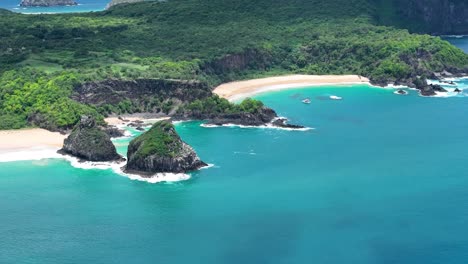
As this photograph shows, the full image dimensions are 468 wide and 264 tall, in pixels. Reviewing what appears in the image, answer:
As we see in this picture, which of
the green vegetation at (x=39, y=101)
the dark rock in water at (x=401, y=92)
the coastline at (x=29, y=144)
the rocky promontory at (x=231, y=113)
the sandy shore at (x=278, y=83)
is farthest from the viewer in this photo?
the sandy shore at (x=278, y=83)

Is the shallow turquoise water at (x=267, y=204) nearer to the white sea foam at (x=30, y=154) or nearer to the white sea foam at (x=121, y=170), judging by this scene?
the white sea foam at (x=121, y=170)

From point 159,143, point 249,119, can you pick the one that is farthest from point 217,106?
point 159,143

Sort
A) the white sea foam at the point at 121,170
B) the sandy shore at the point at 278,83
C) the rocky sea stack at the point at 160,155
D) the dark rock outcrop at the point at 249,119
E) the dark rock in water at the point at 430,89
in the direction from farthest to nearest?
1. the sandy shore at the point at 278,83
2. the dark rock in water at the point at 430,89
3. the dark rock outcrop at the point at 249,119
4. the rocky sea stack at the point at 160,155
5. the white sea foam at the point at 121,170

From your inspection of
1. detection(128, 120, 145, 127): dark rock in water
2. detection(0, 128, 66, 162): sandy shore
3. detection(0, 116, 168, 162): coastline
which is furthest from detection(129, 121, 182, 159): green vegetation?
detection(128, 120, 145, 127): dark rock in water

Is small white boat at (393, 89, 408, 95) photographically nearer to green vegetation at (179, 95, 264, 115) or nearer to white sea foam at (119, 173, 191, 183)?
green vegetation at (179, 95, 264, 115)

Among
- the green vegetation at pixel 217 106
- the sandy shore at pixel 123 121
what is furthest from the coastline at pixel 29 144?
the green vegetation at pixel 217 106

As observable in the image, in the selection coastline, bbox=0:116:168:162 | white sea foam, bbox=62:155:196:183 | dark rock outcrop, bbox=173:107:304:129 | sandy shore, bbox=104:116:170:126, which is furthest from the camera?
sandy shore, bbox=104:116:170:126

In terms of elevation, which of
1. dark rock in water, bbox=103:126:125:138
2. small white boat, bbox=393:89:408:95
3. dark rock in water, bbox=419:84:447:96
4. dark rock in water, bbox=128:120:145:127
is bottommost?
small white boat, bbox=393:89:408:95
